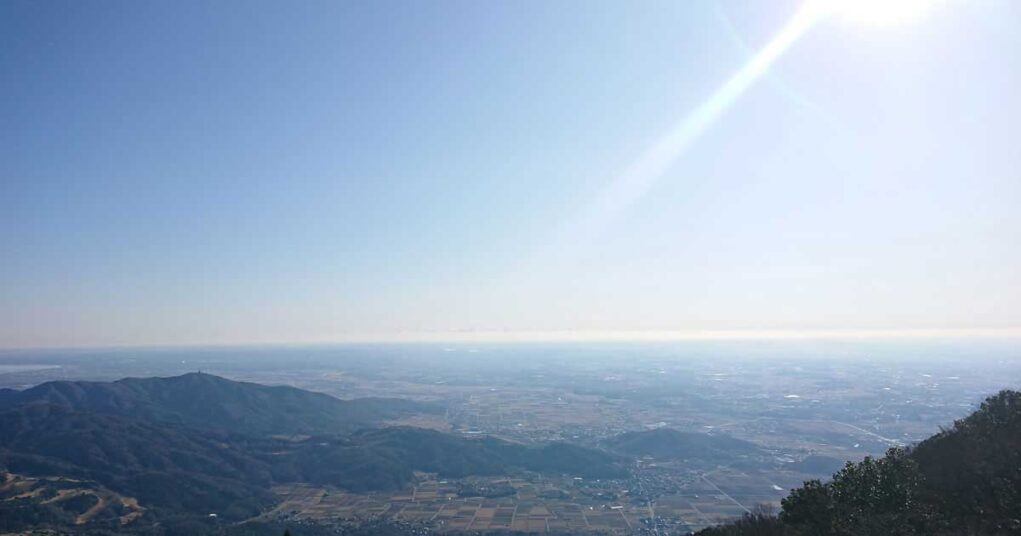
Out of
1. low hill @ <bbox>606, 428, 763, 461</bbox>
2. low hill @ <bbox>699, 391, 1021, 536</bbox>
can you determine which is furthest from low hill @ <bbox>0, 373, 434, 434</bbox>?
low hill @ <bbox>699, 391, 1021, 536</bbox>

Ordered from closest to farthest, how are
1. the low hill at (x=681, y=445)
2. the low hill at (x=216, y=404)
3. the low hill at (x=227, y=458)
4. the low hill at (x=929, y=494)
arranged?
the low hill at (x=929, y=494)
the low hill at (x=227, y=458)
the low hill at (x=681, y=445)
the low hill at (x=216, y=404)

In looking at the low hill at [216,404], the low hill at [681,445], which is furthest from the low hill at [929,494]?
the low hill at [216,404]

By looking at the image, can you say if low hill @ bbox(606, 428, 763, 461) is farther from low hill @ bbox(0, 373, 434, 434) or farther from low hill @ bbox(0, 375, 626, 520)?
low hill @ bbox(0, 373, 434, 434)

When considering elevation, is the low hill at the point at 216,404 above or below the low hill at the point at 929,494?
below

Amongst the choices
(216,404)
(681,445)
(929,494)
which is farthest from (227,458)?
(929,494)

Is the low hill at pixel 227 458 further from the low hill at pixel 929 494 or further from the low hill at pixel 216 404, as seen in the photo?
the low hill at pixel 929 494
